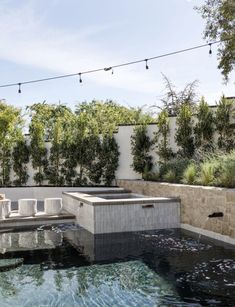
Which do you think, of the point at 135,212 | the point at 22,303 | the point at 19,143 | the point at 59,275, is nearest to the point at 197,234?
the point at 135,212

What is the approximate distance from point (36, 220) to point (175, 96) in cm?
1713

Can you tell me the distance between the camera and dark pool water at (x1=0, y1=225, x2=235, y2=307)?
188 inches

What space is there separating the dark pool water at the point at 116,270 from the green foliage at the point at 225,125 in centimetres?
493

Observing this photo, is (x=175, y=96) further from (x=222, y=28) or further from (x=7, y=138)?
(x=222, y=28)

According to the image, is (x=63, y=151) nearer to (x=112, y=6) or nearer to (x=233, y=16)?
(x=112, y=6)

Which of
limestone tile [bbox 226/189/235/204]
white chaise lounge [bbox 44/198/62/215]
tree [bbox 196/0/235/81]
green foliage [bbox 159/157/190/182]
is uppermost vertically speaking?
tree [bbox 196/0/235/81]

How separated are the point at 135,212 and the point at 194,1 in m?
7.06

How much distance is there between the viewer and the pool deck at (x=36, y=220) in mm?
9938

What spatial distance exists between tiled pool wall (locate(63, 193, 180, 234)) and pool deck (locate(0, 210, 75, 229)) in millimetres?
959

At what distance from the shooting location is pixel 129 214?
9109 mm

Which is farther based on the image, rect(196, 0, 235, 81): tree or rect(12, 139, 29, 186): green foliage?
rect(12, 139, 29, 186): green foliage

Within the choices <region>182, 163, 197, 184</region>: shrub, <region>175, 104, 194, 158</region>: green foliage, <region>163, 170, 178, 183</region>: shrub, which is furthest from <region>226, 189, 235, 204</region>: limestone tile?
<region>175, 104, 194, 158</region>: green foliage

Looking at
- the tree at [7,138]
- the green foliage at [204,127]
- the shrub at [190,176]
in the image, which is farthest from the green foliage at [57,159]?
the shrub at [190,176]

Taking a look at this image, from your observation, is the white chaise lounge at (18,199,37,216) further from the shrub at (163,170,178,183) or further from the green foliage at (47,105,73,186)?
the green foliage at (47,105,73,186)
